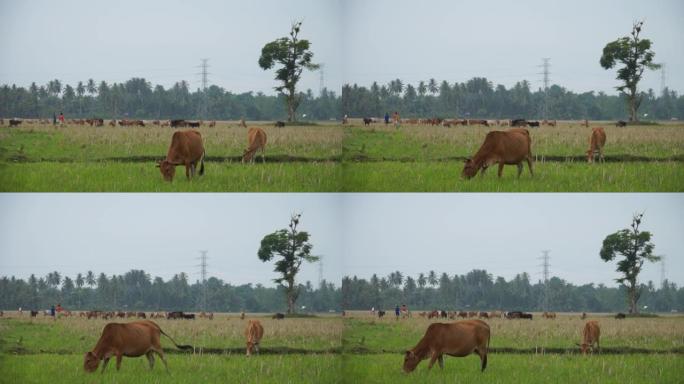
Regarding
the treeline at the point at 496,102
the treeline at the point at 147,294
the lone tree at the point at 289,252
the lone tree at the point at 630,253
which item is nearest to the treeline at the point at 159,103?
the treeline at the point at 496,102

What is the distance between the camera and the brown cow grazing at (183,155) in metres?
9.05

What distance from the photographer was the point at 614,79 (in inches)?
365

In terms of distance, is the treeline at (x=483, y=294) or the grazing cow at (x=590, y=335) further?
the grazing cow at (x=590, y=335)

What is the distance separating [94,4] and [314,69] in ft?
5.46

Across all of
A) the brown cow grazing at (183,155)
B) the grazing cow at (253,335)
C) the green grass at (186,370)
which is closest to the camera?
the green grass at (186,370)

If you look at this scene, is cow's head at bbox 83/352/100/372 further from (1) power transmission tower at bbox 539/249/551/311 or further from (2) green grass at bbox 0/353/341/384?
(1) power transmission tower at bbox 539/249/551/311

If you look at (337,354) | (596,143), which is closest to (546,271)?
(596,143)

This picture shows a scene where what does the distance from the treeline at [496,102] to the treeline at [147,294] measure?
1.44 meters

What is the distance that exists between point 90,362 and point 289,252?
63.3 inches

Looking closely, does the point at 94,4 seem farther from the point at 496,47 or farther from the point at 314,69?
the point at 496,47

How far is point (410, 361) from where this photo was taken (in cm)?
907

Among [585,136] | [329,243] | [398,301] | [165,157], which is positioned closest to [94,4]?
[165,157]

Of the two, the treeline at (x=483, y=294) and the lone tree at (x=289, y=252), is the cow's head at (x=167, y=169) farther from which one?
the treeline at (x=483, y=294)

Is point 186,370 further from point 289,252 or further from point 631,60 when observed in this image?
point 631,60
